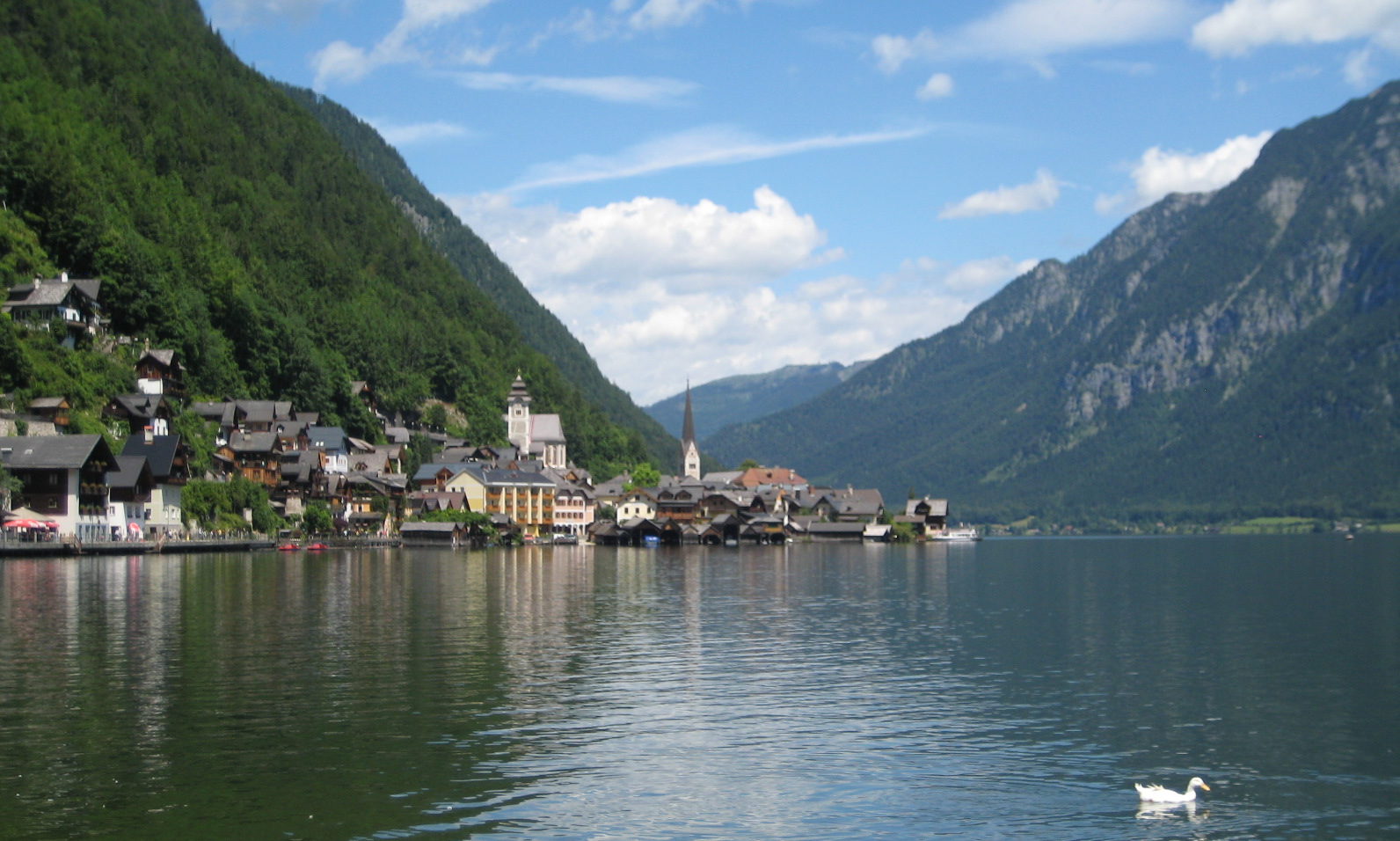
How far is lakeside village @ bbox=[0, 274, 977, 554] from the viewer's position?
9569 cm

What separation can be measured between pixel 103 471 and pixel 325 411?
5926cm

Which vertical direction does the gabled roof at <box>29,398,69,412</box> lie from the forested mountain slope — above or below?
below

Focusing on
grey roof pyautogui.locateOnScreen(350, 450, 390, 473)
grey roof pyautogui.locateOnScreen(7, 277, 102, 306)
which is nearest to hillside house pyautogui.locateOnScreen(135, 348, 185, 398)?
grey roof pyautogui.locateOnScreen(7, 277, 102, 306)

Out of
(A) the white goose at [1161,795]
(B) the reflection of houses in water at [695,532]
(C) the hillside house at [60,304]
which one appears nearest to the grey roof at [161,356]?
(C) the hillside house at [60,304]

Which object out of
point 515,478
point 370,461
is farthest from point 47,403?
point 515,478

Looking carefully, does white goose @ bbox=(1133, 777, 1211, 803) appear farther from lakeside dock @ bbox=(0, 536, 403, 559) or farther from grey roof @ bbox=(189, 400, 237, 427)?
grey roof @ bbox=(189, 400, 237, 427)

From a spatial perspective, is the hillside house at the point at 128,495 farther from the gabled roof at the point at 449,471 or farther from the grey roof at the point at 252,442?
the gabled roof at the point at 449,471

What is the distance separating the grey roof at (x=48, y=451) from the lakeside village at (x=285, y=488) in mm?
95

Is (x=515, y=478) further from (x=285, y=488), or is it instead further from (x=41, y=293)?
(x=41, y=293)

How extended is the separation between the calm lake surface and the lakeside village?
109 ft

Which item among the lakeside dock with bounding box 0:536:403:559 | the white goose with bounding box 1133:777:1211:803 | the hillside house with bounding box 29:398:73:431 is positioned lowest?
the white goose with bounding box 1133:777:1211:803

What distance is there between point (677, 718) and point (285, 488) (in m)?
111

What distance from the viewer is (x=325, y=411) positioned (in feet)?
522

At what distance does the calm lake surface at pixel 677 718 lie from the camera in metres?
23.5
